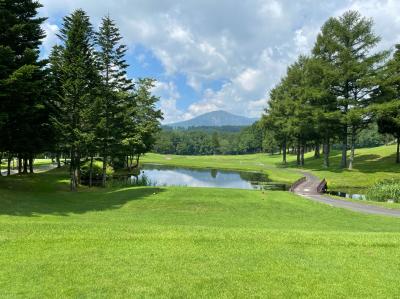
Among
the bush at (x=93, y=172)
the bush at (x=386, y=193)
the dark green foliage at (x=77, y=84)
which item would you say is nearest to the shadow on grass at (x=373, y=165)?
the bush at (x=386, y=193)

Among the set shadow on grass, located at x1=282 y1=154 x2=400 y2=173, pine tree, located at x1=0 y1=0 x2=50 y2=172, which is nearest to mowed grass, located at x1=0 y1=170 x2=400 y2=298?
pine tree, located at x1=0 y1=0 x2=50 y2=172

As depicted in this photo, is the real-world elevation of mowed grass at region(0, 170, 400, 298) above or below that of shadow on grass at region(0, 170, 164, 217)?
above

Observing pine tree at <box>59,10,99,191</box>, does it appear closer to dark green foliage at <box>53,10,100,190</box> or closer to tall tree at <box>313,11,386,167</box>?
dark green foliage at <box>53,10,100,190</box>

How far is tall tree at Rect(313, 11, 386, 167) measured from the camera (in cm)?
5006

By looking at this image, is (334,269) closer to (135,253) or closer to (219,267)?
(219,267)

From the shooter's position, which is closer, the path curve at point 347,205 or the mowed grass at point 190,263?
the mowed grass at point 190,263

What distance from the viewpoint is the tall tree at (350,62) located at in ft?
164

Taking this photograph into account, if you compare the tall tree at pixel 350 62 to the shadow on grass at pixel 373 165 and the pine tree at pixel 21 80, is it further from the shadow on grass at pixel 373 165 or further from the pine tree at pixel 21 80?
the pine tree at pixel 21 80

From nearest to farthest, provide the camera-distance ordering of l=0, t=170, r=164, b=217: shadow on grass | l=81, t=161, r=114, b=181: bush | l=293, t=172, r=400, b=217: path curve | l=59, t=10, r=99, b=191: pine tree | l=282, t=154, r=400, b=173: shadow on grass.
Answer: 1. l=0, t=170, r=164, b=217: shadow on grass
2. l=293, t=172, r=400, b=217: path curve
3. l=59, t=10, r=99, b=191: pine tree
4. l=81, t=161, r=114, b=181: bush
5. l=282, t=154, r=400, b=173: shadow on grass

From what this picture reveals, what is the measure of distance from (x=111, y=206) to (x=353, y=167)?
38813 millimetres

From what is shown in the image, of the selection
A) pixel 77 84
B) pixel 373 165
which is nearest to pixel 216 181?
pixel 373 165

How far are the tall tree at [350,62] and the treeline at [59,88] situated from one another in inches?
1160

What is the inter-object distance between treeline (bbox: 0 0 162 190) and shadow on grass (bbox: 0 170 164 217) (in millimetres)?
3040

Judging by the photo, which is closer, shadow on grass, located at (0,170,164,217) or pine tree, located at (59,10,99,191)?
shadow on grass, located at (0,170,164,217)
